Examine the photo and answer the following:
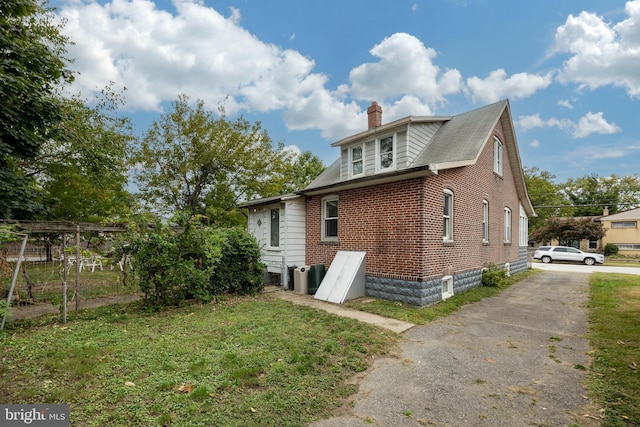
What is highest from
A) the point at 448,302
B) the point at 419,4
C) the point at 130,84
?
the point at 419,4

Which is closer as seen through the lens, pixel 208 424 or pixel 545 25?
pixel 208 424

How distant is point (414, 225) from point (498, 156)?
310 inches

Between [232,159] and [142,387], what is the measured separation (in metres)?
16.3

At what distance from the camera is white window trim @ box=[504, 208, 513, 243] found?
13.9 metres

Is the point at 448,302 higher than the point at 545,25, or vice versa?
the point at 545,25

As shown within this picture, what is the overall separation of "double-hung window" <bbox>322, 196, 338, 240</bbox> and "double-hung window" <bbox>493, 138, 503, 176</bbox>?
288 inches

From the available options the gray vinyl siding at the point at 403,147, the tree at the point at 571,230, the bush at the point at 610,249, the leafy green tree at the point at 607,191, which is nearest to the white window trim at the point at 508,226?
the gray vinyl siding at the point at 403,147

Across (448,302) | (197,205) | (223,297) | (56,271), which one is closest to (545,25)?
(448,302)

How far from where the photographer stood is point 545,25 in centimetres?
1047

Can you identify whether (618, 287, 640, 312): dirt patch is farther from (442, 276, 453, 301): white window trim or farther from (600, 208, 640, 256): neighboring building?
(600, 208, 640, 256): neighboring building

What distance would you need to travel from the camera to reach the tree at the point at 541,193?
39.5 metres

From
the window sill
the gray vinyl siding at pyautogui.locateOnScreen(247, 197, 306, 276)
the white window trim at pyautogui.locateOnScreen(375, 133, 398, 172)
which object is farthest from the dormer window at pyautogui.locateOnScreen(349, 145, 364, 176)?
the window sill

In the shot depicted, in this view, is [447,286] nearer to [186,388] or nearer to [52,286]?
[186,388]

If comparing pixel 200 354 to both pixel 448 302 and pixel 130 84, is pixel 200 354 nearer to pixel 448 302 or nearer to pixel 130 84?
pixel 448 302
